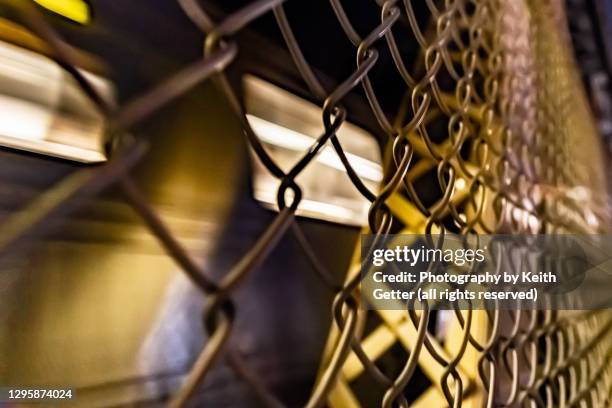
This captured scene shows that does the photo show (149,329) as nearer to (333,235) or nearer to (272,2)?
(333,235)

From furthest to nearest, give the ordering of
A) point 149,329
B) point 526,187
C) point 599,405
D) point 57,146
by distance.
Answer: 1. point 149,329
2. point 57,146
3. point 599,405
4. point 526,187

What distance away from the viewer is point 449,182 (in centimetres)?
52

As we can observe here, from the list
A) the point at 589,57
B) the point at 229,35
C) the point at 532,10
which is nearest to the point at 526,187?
the point at 532,10

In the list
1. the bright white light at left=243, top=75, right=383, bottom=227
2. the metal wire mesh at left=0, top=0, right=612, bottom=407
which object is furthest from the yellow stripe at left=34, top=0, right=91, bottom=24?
the metal wire mesh at left=0, top=0, right=612, bottom=407

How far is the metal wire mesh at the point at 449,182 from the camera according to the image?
21cm

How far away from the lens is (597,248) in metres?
0.85

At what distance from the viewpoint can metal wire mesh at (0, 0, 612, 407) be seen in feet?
0.70

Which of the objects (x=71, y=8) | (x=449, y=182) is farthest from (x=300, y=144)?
(x=449, y=182)

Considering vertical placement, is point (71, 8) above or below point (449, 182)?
above

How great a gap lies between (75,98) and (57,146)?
0.49 ft

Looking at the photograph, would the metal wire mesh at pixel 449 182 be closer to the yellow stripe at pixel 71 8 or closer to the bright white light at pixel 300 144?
the bright white light at pixel 300 144

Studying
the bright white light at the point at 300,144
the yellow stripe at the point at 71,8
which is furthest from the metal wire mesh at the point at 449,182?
the yellow stripe at the point at 71,8

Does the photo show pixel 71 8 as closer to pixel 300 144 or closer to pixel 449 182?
pixel 300 144

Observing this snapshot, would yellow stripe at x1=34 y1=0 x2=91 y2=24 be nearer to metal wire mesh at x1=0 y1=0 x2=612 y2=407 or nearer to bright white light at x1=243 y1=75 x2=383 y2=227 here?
bright white light at x1=243 y1=75 x2=383 y2=227
